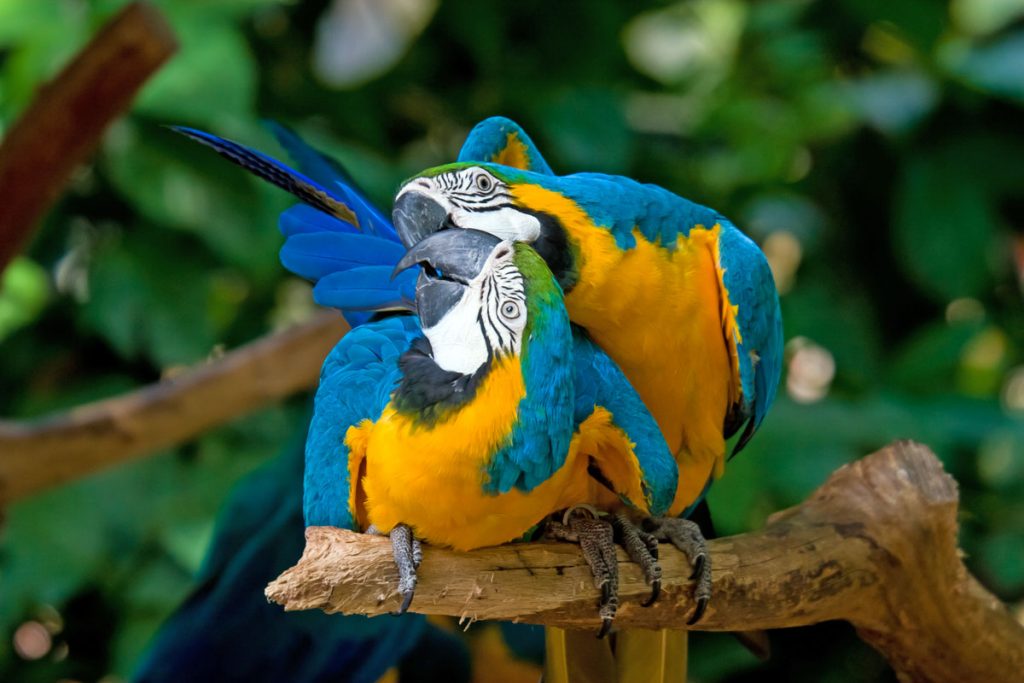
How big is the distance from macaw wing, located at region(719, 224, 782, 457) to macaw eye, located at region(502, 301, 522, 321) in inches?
9.9

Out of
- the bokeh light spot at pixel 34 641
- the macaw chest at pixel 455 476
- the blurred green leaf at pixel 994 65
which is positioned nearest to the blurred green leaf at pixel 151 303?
the bokeh light spot at pixel 34 641

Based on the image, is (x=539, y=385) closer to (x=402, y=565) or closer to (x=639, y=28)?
(x=402, y=565)

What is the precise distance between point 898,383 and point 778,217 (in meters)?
0.41

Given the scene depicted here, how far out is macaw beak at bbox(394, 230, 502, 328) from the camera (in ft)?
2.16

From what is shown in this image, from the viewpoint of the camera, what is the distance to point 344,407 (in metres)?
0.75

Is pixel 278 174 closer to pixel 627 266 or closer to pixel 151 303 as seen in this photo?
pixel 627 266

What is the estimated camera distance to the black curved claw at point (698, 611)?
83cm

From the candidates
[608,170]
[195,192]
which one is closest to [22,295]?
[195,192]

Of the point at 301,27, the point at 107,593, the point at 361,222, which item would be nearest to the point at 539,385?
the point at 361,222

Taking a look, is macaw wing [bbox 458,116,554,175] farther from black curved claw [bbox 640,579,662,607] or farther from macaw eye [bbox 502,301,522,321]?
black curved claw [bbox 640,579,662,607]

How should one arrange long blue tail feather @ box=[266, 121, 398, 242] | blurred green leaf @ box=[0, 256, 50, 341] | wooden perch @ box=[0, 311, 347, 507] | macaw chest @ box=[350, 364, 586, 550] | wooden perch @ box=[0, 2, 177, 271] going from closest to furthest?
macaw chest @ box=[350, 364, 586, 550] < long blue tail feather @ box=[266, 121, 398, 242] < wooden perch @ box=[0, 2, 177, 271] < wooden perch @ box=[0, 311, 347, 507] < blurred green leaf @ box=[0, 256, 50, 341]

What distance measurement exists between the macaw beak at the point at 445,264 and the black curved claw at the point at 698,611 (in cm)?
32

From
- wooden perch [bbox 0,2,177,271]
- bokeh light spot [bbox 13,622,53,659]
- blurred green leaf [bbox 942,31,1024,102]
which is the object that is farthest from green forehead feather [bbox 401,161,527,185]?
blurred green leaf [bbox 942,31,1024,102]

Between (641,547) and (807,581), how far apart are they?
22 centimetres
